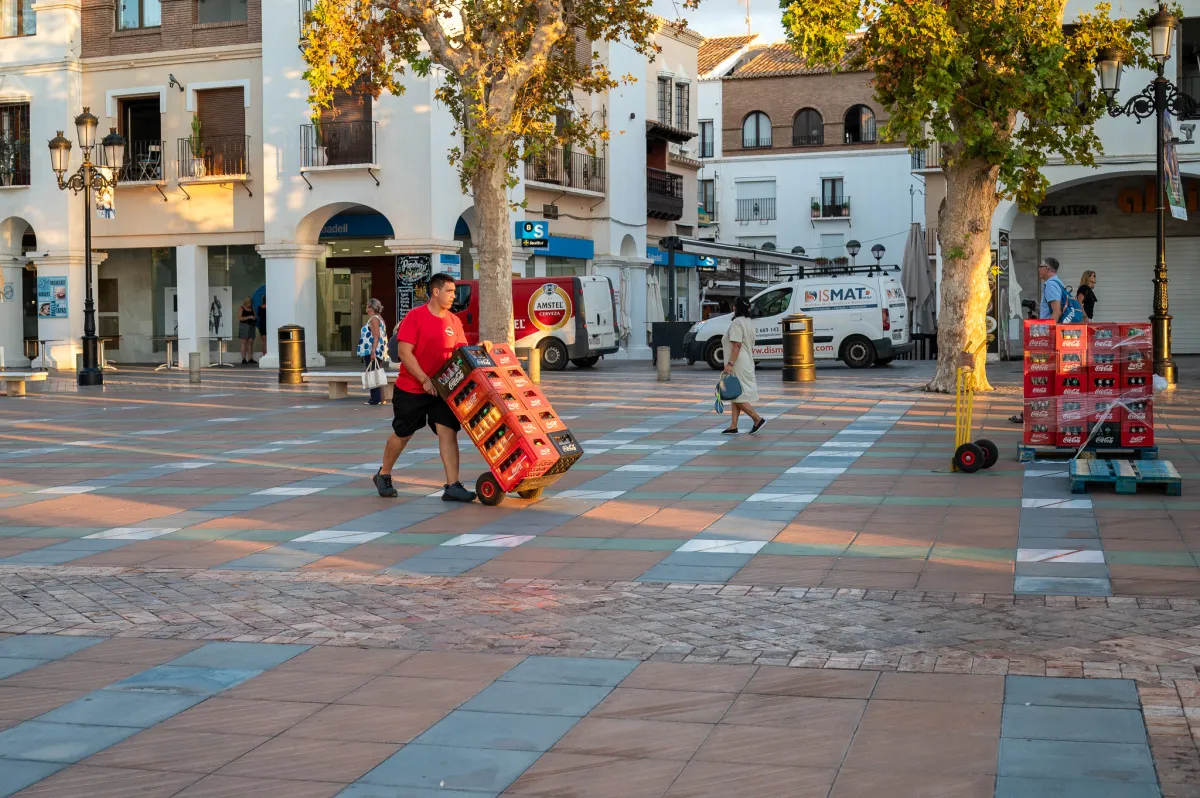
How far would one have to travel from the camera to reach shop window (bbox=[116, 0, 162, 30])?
35.9 m

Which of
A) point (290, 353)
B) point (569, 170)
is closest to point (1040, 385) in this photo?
point (290, 353)

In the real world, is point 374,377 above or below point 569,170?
below

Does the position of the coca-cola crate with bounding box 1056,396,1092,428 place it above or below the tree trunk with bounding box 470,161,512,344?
below

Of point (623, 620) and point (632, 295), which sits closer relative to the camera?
point (623, 620)

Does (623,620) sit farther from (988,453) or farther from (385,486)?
(988,453)

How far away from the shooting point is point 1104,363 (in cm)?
1202

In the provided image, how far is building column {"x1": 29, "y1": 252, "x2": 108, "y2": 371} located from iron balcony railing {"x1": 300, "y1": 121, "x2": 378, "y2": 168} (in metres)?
6.74

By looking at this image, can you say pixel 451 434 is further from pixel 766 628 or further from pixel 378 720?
pixel 378 720

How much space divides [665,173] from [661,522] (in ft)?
117

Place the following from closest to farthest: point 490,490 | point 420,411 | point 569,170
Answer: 1. point 490,490
2. point 420,411
3. point 569,170

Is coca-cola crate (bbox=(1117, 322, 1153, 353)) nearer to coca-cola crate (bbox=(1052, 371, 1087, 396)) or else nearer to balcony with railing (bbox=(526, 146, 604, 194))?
coca-cola crate (bbox=(1052, 371, 1087, 396))

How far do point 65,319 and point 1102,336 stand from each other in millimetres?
29963

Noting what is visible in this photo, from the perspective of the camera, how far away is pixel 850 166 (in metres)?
55.3

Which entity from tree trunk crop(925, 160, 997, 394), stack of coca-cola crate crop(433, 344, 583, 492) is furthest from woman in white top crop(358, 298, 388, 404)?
stack of coca-cola crate crop(433, 344, 583, 492)
